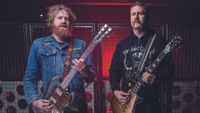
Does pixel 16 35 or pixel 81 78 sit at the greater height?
pixel 16 35

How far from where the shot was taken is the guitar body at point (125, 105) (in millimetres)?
4516

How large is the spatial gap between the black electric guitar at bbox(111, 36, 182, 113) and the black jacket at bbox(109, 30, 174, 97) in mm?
68

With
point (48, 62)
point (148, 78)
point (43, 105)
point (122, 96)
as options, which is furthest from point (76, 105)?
point (148, 78)

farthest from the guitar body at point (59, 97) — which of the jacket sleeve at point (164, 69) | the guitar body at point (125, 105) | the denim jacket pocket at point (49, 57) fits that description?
the jacket sleeve at point (164, 69)

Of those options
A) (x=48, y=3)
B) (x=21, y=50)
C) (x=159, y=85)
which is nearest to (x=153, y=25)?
(x=159, y=85)

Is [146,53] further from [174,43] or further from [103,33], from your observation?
[103,33]

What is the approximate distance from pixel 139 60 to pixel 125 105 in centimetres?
66

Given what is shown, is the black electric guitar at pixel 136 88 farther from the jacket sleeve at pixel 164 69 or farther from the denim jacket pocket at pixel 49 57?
the denim jacket pocket at pixel 49 57

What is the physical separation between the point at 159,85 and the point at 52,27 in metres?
1.52

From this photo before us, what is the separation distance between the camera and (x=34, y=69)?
13.6 ft

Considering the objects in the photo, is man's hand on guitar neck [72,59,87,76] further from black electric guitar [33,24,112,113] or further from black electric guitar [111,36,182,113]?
black electric guitar [111,36,182,113]

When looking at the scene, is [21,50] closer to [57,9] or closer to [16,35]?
[16,35]

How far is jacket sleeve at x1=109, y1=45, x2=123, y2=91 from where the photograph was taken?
4.55 m

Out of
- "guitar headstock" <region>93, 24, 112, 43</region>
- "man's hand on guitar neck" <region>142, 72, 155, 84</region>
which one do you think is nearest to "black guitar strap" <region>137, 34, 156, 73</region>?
"man's hand on guitar neck" <region>142, 72, 155, 84</region>
